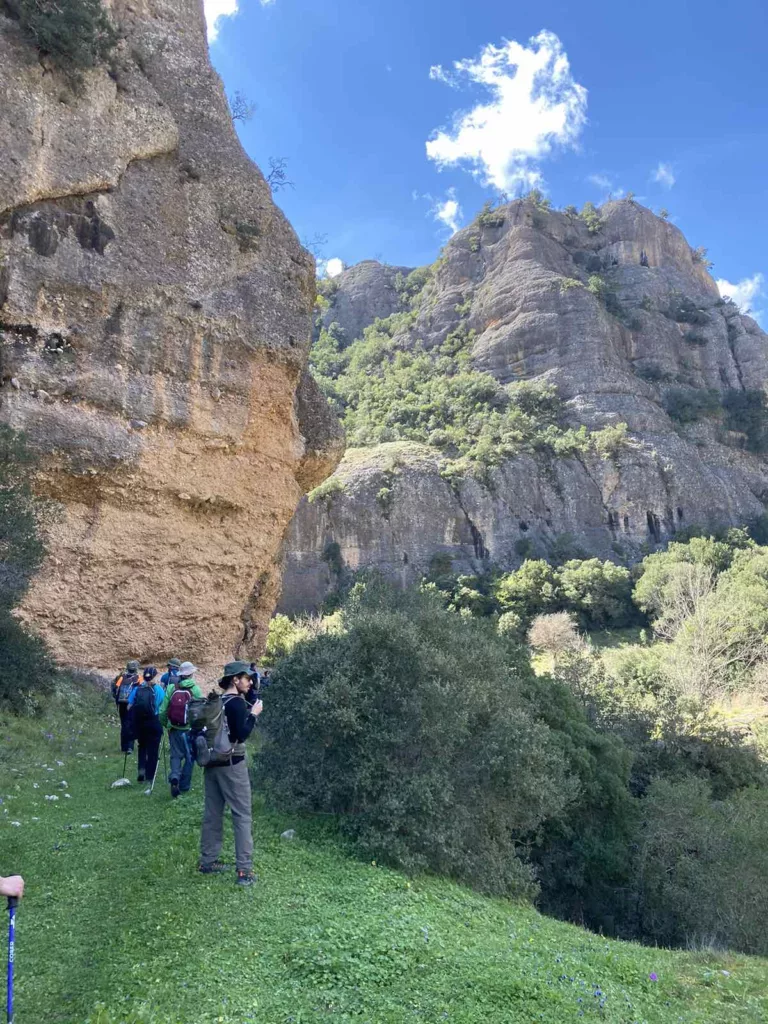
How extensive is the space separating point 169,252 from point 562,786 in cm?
1380

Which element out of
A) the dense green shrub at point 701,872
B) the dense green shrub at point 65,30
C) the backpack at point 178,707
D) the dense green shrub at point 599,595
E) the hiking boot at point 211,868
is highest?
the dense green shrub at point 65,30

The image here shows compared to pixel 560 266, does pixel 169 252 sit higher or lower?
lower

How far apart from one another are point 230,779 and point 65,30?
1594 centimetres

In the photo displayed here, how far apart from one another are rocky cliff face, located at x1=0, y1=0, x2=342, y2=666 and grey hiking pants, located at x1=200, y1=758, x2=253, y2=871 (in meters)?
10.0

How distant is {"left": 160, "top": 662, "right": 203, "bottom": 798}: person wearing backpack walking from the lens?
7590 mm

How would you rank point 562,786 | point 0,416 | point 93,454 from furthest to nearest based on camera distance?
point 93,454, point 0,416, point 562,786

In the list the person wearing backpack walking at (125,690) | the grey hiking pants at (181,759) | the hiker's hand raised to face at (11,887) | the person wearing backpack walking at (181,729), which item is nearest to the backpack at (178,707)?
the person wearing backpack walking at (181,729)

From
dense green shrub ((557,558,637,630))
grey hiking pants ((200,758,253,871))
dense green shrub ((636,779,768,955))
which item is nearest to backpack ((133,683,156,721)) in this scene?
grey hiking pants ((200,758,253,871))

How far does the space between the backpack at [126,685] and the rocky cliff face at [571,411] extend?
3424 centimetres

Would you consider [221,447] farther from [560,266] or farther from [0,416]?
[560,266]

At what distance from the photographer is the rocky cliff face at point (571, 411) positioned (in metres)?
47.6

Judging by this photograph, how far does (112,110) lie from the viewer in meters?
15.3

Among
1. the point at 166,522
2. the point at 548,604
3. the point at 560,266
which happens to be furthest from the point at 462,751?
the point at 560,266

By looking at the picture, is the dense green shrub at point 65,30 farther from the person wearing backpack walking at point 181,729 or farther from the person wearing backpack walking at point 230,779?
the person wearing backpack walking at point 230,779
